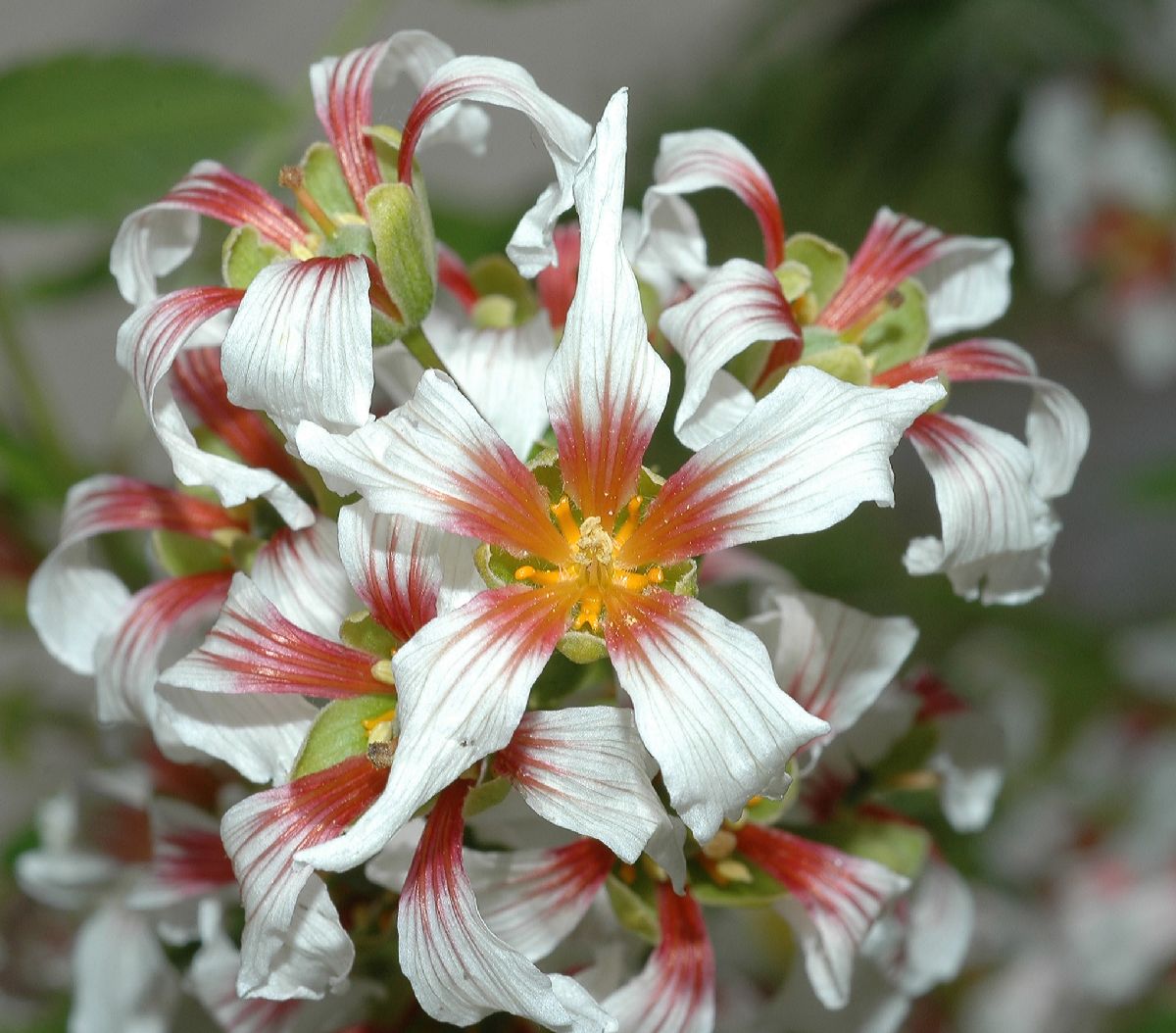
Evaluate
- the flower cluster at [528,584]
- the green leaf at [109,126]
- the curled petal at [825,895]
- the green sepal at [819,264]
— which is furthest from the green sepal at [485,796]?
the green leaf at [109,126]

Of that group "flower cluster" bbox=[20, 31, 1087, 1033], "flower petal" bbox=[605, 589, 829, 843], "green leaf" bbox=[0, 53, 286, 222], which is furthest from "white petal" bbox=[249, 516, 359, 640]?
"green leaf" bbox=[0, 53, 286, 222]

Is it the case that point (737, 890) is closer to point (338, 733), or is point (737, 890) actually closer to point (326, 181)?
point (338, 733)

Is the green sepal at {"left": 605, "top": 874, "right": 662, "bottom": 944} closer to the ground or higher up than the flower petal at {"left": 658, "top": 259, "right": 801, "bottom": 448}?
closer to the ground

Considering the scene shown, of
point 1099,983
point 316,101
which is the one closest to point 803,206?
point 1099,983

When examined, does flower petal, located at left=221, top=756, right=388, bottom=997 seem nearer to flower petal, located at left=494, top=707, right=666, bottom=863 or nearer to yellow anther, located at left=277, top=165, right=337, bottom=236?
flower petal, located at left=494, top=707, right=666, bottom=863

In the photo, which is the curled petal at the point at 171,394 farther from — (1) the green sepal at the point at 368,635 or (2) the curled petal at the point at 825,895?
(2) the curled petal at the point at 825,895

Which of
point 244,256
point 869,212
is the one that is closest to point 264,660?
point 244,256
